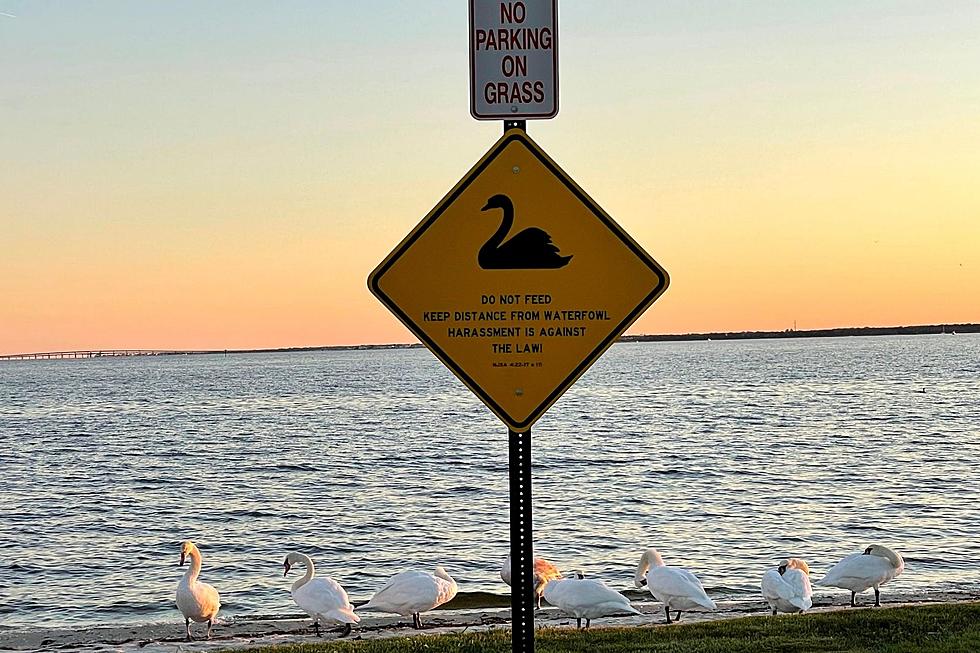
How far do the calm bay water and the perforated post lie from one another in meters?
13.3

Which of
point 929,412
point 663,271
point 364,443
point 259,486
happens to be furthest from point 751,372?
point 663,271

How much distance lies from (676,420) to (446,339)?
60.7 meters

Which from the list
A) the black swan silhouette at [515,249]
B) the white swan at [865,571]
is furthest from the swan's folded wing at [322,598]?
the black swan silhouette at [515,249]

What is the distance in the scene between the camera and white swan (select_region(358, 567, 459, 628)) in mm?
12312

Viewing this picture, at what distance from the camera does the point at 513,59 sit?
430 cm

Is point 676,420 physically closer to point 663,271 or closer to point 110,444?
point 110,444

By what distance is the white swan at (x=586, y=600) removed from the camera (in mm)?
11758

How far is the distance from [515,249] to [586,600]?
816cm

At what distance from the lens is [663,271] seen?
13.8 ft

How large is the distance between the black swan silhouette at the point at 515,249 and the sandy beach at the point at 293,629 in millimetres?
7613

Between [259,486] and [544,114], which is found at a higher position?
[544,114]

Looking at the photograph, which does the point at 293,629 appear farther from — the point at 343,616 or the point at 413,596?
the point at 413,596

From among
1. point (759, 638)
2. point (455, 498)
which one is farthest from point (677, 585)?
point (455, 498)

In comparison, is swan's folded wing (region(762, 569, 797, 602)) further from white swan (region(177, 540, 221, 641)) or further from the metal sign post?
the metal sign post
